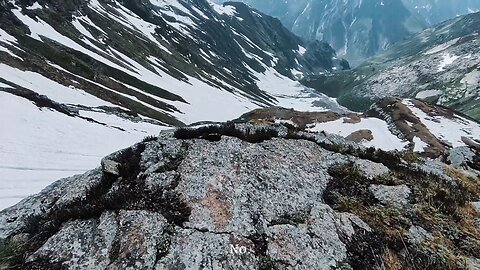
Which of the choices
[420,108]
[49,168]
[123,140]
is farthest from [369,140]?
[49,168]

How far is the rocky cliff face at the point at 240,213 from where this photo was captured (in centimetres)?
971

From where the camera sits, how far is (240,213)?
11.1m

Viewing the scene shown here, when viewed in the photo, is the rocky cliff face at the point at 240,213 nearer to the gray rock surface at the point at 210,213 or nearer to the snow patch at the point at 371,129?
the gray rock surface at the point at 210,213

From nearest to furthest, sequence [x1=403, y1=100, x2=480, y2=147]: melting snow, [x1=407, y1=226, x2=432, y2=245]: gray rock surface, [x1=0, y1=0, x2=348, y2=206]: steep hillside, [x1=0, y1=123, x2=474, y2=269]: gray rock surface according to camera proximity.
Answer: [x1=0, y1=123, x2=474, y2=269]: gray rock surface, [x1=407, y1=226, x2=432, y2=245]: gray rock surface, [x1=0, y1=0, x2=348, y2=206]: steep hillside, [x1=403, y1=100, x2=480, y2=147]: melting snow

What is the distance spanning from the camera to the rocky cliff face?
971 cm

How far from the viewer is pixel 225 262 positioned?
9.42 metres

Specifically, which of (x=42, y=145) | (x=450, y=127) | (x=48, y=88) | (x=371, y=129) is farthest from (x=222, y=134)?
(x=450, y=127)

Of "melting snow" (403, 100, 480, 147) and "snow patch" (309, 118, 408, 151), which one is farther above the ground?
"melting snow" (403, 100, 480, 147)

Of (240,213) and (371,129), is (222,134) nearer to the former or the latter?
(240,213)

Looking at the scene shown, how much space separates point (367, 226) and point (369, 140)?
64.7 metres

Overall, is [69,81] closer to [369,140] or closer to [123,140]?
[123,140]

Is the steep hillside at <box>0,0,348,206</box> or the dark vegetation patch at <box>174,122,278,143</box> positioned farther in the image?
the steep hillside at <box>0,0,348,206</box>

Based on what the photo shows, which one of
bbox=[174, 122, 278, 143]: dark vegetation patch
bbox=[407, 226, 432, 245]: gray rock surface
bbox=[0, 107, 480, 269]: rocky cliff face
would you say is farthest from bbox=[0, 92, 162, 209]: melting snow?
bbox=[407, 226, 432, 245]: gray rock surface

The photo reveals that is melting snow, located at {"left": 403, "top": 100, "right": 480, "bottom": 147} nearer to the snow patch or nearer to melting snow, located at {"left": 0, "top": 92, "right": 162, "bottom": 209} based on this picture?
the snow patch
